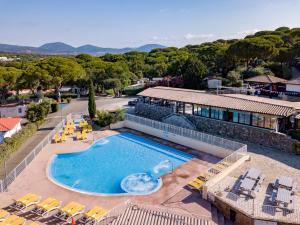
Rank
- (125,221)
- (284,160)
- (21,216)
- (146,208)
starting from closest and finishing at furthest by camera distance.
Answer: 1. (125,221)
2. (146,208)
3. (21,216)
4. (284,160)

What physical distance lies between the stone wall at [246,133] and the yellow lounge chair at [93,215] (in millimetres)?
14609

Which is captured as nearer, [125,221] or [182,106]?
[125,221]

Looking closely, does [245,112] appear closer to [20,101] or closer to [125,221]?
[125,221]

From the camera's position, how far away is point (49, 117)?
3797cm

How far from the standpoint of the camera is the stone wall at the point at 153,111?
3103cm

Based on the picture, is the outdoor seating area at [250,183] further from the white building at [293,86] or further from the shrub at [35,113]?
the shrub at [35,113]

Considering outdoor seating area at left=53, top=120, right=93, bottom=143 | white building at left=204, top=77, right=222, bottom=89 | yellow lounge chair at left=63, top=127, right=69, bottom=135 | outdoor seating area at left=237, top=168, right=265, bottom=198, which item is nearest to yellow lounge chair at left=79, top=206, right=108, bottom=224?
outdoor seating area at left=237, top=168, right=265, bottom=198

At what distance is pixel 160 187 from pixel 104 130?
14120mm

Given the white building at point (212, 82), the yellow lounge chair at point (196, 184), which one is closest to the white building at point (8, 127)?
the yellow lounge chair at point (196, 184)

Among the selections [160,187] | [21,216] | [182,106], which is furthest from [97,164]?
[182,106]

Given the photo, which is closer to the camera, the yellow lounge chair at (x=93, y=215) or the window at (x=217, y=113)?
the yellow lounge chair at (x=93, y=215)

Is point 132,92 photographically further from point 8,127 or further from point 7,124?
point 8,127

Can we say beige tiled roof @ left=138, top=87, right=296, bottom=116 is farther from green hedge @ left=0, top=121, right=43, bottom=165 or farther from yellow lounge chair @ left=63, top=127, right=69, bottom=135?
green hedge @ left=0, top=121, right=43, bottom=165

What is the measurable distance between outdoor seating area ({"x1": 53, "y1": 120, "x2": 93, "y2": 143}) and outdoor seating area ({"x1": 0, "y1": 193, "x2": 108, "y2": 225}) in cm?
1169
